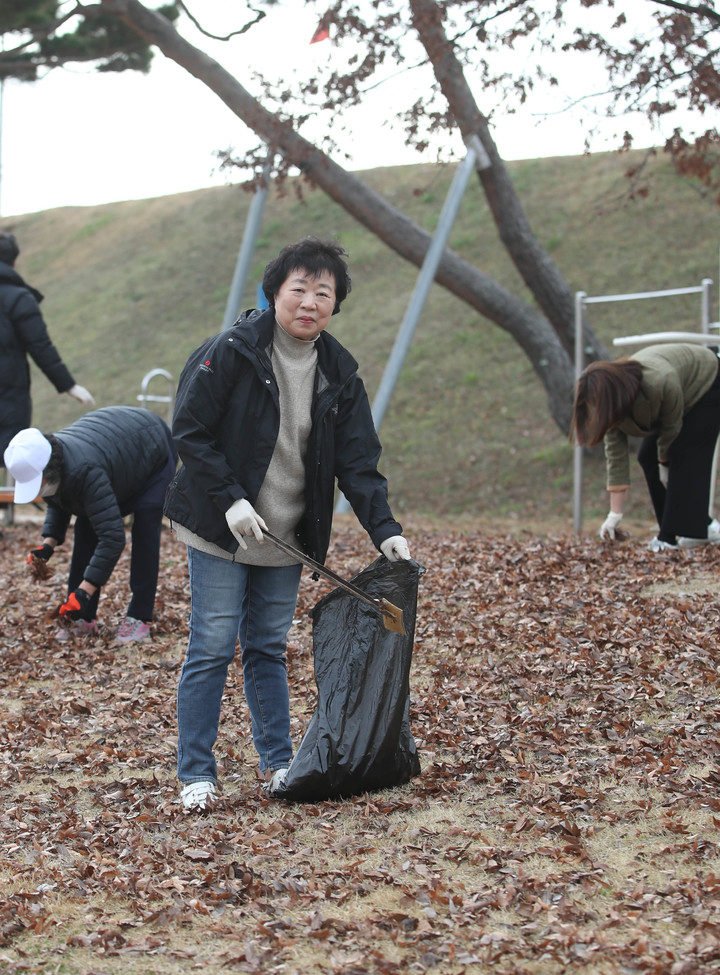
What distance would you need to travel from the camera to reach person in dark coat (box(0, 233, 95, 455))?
6.76 meters

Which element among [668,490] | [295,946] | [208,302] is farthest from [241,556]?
[208,302]

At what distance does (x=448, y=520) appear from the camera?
434 inches

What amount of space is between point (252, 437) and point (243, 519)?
0.30m

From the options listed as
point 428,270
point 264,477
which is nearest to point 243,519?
point 264,477

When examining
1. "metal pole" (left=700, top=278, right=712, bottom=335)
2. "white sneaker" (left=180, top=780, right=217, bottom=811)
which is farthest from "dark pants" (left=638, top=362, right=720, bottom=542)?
"white sneaker" (left=180, top=780, right=217, bottom=811)

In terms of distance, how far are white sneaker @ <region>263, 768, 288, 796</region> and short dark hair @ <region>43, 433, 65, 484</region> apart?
1.97m

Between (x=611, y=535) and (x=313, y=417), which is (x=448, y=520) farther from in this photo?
(x=313, y=417)

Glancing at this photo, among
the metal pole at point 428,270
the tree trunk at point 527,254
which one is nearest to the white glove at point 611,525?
the metal pole at point 428,270

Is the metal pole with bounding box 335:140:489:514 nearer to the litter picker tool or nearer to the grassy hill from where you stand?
the grassy hill

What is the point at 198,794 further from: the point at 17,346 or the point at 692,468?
the point at 17,346

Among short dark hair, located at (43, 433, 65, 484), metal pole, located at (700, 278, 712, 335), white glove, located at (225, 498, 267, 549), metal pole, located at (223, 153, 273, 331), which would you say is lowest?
white glove, located at (225, 498, 267, 549)

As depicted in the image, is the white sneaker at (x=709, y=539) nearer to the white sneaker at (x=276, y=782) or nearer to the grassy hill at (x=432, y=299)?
the grassy hill at (x=432, y=299)

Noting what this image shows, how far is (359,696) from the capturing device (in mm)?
3277

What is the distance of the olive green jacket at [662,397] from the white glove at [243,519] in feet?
11.8
